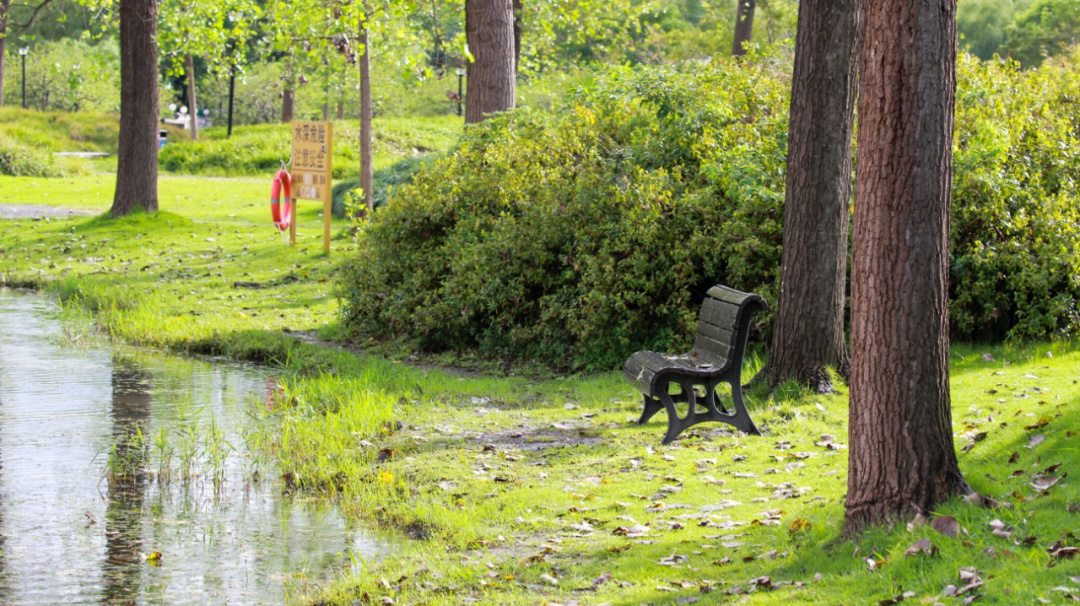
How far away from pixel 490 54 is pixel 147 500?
941cm

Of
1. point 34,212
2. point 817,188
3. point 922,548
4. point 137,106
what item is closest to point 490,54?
point 817,188

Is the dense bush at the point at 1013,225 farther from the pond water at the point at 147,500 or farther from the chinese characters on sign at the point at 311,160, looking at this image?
the chinese characters on sign at the point at 311,160

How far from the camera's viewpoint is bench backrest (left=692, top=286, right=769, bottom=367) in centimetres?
774

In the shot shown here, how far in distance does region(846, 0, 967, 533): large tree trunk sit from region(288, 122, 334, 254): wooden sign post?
516 inches

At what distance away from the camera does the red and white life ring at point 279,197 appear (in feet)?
59.4

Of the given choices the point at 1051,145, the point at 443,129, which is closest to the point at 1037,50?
the point at 443,129

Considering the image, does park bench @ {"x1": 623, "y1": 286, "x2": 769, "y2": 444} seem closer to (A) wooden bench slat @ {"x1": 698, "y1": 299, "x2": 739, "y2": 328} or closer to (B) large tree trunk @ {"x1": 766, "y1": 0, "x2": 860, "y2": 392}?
(A) wooden bench slat @ {"x1": 698, "y1": 299, "x2": 739, "y2": 328}

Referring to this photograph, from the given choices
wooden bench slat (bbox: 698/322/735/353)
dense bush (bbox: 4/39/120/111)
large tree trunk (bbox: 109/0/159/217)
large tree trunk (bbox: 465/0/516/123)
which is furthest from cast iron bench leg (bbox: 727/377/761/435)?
dense bush (bbox: 4/39/120/111)

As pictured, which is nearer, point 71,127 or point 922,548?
point 922,548

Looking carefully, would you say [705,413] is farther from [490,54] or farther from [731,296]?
[490,54]

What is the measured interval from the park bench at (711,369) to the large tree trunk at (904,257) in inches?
91.8

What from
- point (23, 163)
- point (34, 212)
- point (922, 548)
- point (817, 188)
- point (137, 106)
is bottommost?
point (922, 548)

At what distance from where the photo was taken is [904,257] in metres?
5.27

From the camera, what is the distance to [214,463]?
25.2 feet
